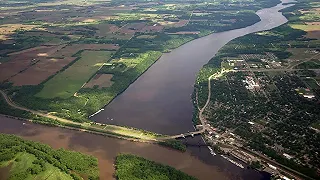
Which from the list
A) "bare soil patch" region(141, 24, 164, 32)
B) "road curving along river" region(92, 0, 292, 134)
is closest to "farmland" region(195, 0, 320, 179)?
"road curving along river" region(92, 0, 292, 134)

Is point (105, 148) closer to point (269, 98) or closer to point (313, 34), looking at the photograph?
point (269, 98)

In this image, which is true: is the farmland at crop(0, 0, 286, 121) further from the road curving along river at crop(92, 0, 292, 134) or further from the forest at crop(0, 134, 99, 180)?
the forest at crop(0, 134, 99, 180)

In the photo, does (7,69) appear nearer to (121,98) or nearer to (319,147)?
(121,98)

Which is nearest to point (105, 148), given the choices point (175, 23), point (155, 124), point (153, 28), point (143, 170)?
point (143, 170)

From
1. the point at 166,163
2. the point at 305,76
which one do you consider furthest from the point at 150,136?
the point at 305,76

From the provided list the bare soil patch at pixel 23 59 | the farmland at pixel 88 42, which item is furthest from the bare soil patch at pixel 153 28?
the bare soil patch at pixel 23 59

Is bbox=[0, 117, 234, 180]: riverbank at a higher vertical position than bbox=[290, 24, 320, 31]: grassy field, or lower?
lower
